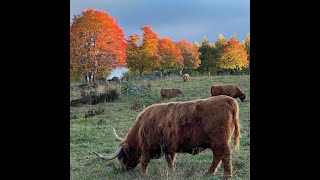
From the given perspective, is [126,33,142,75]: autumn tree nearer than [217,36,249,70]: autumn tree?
Yes

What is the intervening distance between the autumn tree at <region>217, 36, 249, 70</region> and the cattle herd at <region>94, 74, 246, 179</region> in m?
46.8

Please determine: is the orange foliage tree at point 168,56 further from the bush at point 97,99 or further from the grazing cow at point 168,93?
the bush at point 97,99

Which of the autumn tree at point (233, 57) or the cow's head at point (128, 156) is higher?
the autumn tree at point (233, 57)

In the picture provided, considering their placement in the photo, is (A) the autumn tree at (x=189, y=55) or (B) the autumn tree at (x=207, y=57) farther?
(A) the autumn tree at (x=189, y=55)

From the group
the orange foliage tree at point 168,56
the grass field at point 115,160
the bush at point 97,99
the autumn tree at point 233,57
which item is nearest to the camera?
the grass field at point 115,160

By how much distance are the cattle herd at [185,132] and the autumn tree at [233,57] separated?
4678 centimetres

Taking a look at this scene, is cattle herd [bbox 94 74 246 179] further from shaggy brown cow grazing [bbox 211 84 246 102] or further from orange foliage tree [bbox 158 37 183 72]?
Answer: orange foliage tree [bbox 158 37 183 72]

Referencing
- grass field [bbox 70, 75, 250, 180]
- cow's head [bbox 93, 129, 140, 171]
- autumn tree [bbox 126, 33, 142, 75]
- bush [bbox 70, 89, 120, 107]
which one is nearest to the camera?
grass field [bbox 70, 75, 250, 180]

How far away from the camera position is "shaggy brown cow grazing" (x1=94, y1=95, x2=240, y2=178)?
5.65m

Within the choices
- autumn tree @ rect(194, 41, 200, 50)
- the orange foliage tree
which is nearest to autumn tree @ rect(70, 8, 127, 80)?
the orange foliage tree

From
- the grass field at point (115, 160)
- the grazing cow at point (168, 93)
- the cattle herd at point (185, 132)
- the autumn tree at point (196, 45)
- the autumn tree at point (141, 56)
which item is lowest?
the grass field at point (115, 160)

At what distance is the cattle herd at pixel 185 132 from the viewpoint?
5656mm

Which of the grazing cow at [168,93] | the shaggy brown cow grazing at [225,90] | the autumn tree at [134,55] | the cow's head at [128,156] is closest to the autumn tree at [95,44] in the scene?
the autumn tree at [134,55]
